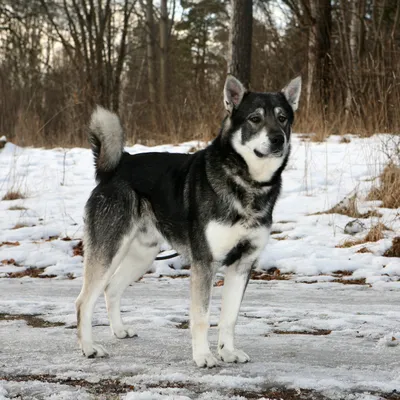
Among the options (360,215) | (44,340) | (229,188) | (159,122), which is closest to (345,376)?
(229,188)

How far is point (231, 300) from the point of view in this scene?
3355 mm

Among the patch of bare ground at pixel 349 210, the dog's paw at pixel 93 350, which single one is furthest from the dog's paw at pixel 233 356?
the patch of bare ground at pixel 349 210

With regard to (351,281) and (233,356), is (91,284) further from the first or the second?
(351,281)

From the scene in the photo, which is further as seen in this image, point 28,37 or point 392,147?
point 28,37

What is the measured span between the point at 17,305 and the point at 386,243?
11.5ft

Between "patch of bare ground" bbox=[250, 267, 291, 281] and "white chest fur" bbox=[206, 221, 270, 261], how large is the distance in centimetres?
234

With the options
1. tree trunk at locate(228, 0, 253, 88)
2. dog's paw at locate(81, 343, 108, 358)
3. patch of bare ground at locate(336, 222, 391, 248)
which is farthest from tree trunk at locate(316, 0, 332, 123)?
dog's paw at locate(81, 343, 108, 358)

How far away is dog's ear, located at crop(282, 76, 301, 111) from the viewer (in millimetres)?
3615

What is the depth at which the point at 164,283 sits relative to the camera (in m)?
5.34

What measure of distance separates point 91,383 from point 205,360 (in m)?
0.61

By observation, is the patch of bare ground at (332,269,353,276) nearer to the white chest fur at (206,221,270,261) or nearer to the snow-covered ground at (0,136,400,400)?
the snow-covered ground at (0,136,400,400)

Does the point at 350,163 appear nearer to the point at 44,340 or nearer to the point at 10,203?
the point at 10,203

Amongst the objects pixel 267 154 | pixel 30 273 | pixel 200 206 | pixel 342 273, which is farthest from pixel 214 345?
pixel 30 273

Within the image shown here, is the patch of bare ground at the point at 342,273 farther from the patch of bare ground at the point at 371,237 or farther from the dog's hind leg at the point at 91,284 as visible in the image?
the dog's hind leg at the point at 91,284
